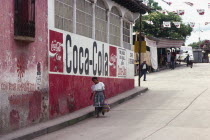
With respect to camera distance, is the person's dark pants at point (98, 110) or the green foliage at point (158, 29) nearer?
the person's dark pants at point (98, 110)

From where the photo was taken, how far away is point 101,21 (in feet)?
63.6

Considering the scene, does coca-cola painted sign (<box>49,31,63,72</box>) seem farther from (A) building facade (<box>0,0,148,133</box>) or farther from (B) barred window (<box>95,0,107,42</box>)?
(B) barred window (<box>95,0,107,42</box>)

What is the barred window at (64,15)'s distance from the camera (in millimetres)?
14648

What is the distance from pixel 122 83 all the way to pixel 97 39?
13.2ft

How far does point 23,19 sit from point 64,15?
3.65 m

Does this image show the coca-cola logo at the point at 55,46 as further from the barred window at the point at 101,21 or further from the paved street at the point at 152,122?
the barred window at the point at 101,21

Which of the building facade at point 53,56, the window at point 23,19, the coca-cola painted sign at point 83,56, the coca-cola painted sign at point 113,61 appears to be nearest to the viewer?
the building facade at point 53,56

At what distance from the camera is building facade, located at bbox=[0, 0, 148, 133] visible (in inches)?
448

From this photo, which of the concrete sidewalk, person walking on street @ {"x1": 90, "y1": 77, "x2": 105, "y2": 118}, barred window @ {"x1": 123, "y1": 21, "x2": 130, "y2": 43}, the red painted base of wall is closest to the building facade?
the red painted base of wall

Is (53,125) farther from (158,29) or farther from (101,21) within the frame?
(158,29)

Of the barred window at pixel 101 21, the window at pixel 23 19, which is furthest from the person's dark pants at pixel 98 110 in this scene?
the barred window at pixel 101 21

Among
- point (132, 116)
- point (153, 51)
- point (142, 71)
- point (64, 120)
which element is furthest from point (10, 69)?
point (153, 51)

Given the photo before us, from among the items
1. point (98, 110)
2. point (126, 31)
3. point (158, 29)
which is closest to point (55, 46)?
point (98, 110)

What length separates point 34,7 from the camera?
12320mm
